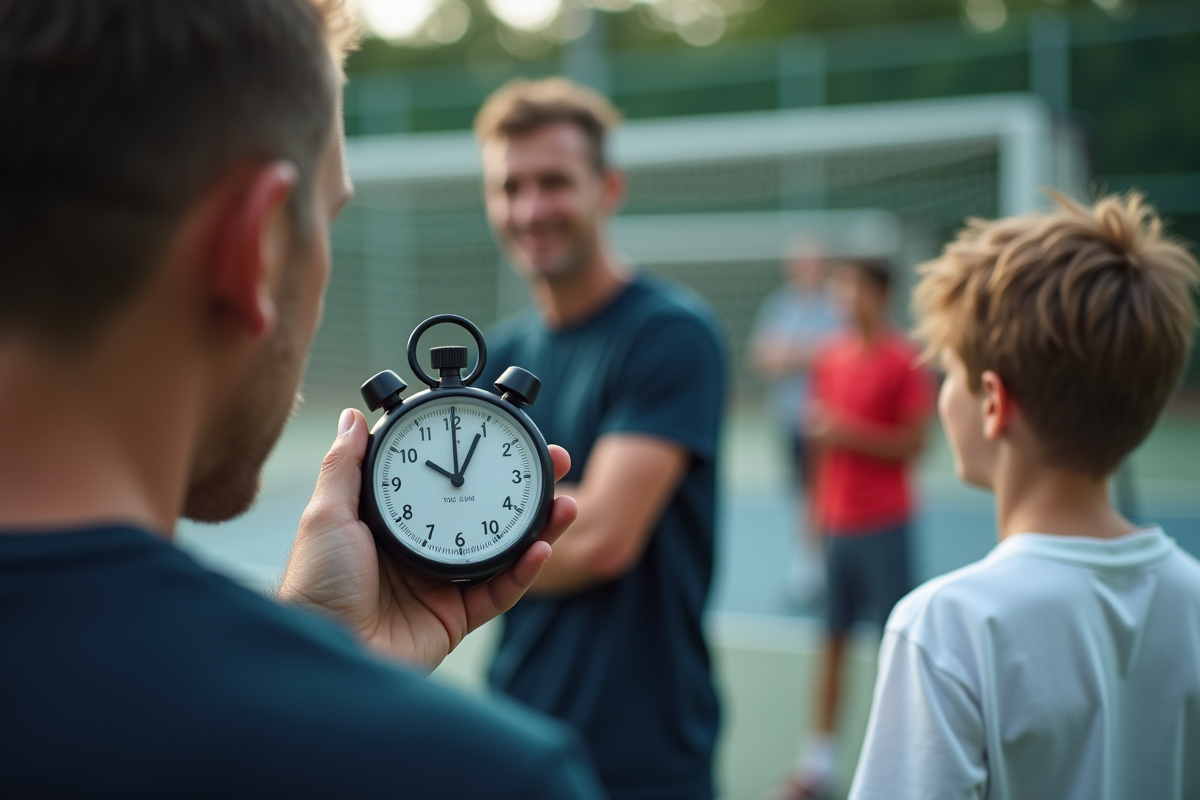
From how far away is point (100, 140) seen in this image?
0.84 m

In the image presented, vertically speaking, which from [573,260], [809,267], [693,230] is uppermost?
[693,230]

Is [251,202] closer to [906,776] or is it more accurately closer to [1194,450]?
[906,776]

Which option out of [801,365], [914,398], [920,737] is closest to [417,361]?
[920,737]

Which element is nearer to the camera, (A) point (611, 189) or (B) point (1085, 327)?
(B) point (1085, 327)

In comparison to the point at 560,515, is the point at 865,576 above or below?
below

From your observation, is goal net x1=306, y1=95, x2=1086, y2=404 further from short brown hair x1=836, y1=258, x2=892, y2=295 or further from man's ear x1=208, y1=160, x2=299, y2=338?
man's ear x1=208, y1=160, x2=299, y2=338

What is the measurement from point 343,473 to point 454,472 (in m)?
0.17

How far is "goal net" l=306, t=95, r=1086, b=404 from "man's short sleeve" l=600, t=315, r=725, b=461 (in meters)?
9.21

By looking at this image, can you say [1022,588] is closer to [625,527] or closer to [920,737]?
[920,737]

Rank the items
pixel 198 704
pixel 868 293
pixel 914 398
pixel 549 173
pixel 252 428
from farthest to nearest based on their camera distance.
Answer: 1. pixel 868 293
2. pixel 914 398
3. pixel 549 173
4. pixel 252 428
5. pixel 198 704

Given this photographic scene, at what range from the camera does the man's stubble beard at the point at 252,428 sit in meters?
1.01

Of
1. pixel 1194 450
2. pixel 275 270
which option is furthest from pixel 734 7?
pixel 275 270

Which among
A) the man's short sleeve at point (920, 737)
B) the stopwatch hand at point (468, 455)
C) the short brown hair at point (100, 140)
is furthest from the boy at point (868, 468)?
the short brown hair at point (100, 140)

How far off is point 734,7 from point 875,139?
25.9 metres
